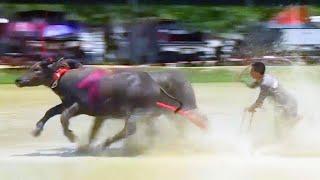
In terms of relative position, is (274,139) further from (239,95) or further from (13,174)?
(239,95)

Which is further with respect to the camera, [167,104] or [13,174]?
[167,104]

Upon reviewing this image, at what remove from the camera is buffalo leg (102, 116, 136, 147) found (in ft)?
38.9

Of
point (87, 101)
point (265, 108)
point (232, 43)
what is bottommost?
point (232, 43)

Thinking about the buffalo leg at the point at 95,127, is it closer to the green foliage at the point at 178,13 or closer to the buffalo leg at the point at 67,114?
the buffalo leg at the point at 67,114

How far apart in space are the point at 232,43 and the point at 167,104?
15604 mm

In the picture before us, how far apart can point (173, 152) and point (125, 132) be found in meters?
0.68

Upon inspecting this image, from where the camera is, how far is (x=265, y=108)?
568 inches

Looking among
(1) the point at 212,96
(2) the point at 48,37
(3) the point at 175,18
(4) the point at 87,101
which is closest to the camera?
(4) the point at 87,101

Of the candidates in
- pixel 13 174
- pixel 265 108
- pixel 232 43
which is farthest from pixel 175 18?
pixel 13 174

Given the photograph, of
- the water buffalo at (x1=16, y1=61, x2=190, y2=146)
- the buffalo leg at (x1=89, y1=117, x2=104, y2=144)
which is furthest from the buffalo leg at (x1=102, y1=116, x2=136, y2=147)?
the buffalo leg at (x1=89, y1=117, x2=104, y2=144)

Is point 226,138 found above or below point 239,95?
above

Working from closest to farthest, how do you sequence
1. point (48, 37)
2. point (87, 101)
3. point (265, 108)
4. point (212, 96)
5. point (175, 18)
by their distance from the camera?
point (87, 101)
point (265, 108)
point (212, 96)
point (48, 37)
point (175, 18)

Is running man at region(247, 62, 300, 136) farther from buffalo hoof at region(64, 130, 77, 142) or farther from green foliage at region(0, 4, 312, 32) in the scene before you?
green foliage at region(0, 4, 312, 32)

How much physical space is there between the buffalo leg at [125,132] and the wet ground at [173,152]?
0.13 metres
